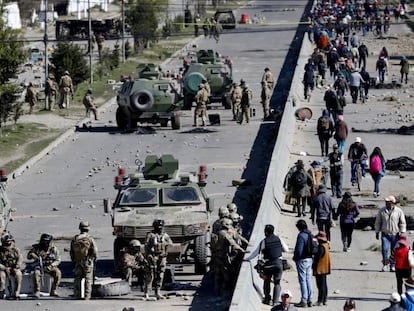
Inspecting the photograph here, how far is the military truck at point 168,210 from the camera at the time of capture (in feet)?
83.4

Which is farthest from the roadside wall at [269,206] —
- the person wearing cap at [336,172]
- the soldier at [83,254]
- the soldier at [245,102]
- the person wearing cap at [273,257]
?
the soldier at [83,254]

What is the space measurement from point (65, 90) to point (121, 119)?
6.08 m

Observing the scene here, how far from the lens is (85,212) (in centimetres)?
3262

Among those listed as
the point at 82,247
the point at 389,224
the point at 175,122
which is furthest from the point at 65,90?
the point at 82,247

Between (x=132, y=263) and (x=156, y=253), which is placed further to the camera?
(x=132, y=263)

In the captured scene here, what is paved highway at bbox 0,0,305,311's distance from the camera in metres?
24.8

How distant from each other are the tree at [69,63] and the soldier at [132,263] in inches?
1352

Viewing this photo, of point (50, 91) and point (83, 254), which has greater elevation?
point (83, 254)

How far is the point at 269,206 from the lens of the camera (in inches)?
1131

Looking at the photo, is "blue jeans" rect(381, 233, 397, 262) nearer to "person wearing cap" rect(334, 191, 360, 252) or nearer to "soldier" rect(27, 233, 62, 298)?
"person wearing cap" rect(334, 191, 360, 252)

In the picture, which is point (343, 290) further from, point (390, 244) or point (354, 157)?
point (354, 157)

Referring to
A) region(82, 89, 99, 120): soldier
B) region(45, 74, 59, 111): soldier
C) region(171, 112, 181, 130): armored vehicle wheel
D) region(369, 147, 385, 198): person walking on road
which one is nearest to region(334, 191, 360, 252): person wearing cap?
region(369, 147, 385, 198): person walking on road

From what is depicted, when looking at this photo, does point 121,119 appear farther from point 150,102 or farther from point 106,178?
point 106,178

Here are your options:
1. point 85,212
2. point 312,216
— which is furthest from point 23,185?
point 312,216
